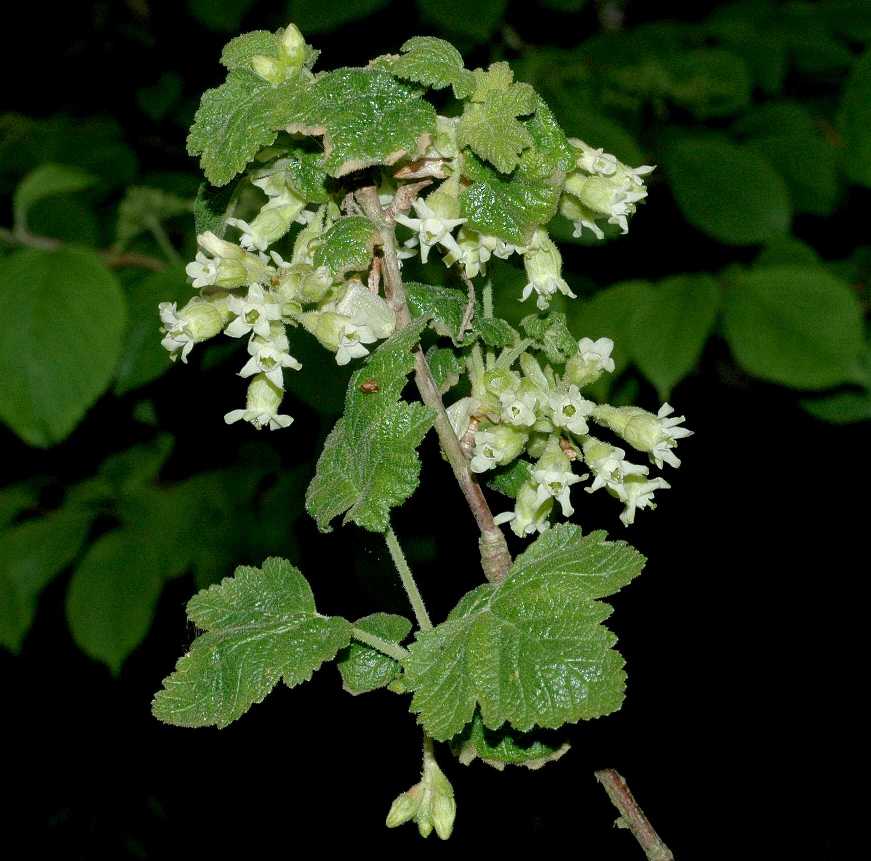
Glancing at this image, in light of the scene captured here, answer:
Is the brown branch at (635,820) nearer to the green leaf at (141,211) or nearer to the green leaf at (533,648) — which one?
the green leaf at (533,648)

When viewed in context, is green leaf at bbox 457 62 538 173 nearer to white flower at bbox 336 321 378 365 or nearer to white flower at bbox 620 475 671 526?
white flower at bbox 336 321 378 365

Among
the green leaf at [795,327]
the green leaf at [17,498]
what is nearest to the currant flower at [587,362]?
the green leaf at [795,327]

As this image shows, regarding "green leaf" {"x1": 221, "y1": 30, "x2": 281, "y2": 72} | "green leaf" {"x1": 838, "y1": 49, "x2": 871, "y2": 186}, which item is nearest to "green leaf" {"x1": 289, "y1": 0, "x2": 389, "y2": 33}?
"green leaf" {"x1": 838, "y1": 49, "x2": 871, "y2": 186}

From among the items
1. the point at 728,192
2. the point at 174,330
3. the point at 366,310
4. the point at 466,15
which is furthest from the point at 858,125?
the point at 174,330

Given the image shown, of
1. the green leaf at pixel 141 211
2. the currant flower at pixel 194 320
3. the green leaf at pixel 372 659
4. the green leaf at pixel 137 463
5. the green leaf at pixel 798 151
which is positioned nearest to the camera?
the currant flower at pixel 194 320

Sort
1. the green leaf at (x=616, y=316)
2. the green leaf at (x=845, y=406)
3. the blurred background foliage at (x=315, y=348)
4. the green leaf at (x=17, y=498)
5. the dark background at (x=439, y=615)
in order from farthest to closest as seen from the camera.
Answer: the dark background at (x=439, y=615) → the green leaf at (x=17, y=498) → the green leaf at (x=845, y=406) → the green leaf at (x=616, y=316) → the blurred background foliage at (x=315, y=348)

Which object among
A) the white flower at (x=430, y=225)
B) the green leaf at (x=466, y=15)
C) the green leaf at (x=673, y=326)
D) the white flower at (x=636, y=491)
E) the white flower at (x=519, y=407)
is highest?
the white flower at (x=430, y=225)
